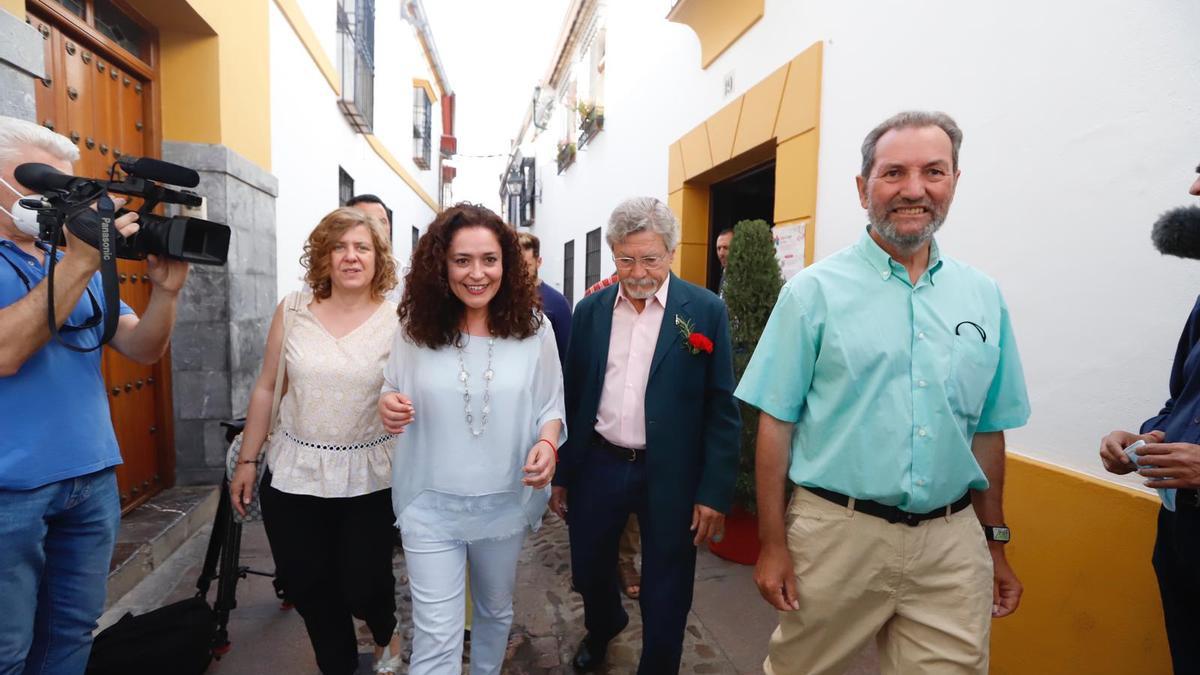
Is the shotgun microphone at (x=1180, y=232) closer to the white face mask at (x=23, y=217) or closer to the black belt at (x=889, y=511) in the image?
the black belt at (x=889, y=511)

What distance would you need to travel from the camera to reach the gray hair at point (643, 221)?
251 centimetres

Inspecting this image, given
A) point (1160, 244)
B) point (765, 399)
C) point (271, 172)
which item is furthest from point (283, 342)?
point (271, 172)

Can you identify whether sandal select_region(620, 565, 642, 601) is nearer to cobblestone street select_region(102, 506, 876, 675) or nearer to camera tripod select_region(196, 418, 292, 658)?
cobblestone street select_region(102, 506, 876, 675)

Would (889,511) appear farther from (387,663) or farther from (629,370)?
(387,663)

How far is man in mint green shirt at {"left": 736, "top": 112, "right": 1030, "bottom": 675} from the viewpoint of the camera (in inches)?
66.7

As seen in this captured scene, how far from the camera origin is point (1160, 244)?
1.73 meters

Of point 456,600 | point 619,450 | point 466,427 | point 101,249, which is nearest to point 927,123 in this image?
point 619,450

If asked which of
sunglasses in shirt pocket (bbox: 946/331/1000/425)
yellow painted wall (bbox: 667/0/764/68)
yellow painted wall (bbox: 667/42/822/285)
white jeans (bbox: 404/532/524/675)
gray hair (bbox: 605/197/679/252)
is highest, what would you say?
yellow painted wall (bbox: 667/0/764/68)

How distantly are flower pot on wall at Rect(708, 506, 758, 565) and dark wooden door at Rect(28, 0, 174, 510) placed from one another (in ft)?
11.4

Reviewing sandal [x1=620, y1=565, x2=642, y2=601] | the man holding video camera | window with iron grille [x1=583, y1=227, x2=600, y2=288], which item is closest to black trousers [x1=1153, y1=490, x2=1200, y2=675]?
sandal [x1=620, y1=565, x2=642, y2=601]

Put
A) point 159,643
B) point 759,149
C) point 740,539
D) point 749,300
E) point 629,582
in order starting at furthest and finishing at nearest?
point 759,149 → point 740,539 → point 749,300 → point 629,582 → point 159,643

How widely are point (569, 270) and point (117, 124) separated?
9.35m

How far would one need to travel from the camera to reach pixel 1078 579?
226cm

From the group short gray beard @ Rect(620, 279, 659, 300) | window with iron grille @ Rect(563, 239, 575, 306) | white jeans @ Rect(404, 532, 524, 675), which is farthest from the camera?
window with iron grille @ Rect(563, 239, 575, 306)
